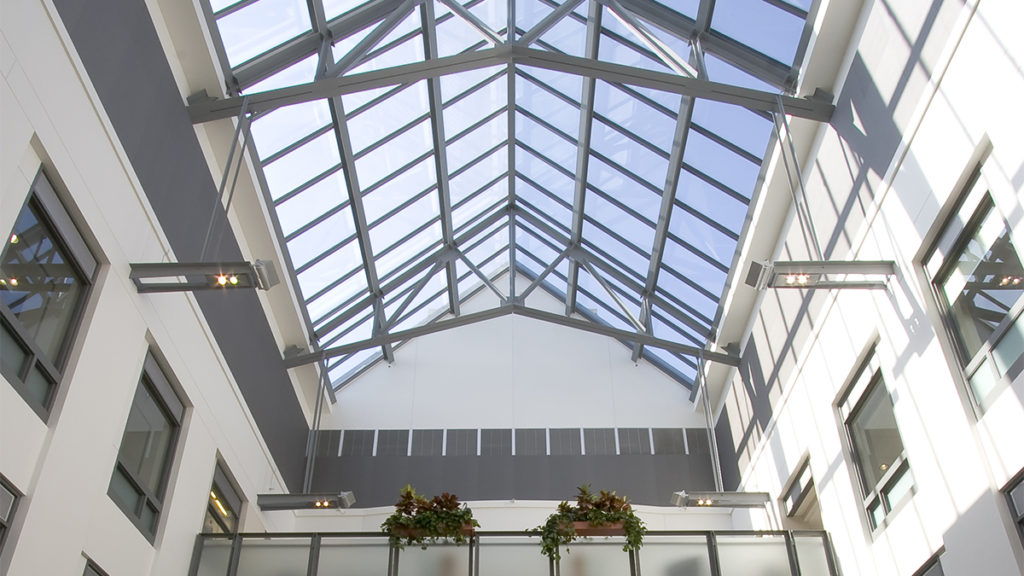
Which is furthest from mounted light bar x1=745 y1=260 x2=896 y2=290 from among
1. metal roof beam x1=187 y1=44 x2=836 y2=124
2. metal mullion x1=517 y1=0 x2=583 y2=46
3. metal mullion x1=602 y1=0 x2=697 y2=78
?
metal mullion x1=517 y1=0 x2=583 y2=46

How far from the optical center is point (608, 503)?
44.6 feet

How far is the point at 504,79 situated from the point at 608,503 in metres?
8.81

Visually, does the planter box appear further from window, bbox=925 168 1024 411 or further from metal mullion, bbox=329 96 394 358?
metal mullion, bbox=329 96 394 358

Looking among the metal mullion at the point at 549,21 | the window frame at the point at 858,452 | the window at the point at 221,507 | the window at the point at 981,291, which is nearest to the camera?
the window at the point at 981,291

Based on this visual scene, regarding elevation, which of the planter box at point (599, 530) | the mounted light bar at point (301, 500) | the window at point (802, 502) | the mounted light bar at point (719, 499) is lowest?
the planter box at point (599, 530)

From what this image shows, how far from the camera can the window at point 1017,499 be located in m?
8.52

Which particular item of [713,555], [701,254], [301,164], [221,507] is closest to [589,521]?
[713,555]

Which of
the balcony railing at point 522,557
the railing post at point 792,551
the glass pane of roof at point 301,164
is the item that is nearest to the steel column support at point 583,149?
the glass pane of roof at point 301,164

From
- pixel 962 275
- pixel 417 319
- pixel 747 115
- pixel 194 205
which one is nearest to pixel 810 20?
pixel 747 115

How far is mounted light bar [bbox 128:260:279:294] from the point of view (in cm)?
1012

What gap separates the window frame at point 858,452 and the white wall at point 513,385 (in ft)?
28.0

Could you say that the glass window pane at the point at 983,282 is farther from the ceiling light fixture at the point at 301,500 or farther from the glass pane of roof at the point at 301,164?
the ceiling light fixture at the point at 301,500

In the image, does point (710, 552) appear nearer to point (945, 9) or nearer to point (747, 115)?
point (747, 115)

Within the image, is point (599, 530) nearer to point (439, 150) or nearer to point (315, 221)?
point (315, 221)
